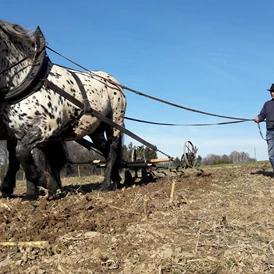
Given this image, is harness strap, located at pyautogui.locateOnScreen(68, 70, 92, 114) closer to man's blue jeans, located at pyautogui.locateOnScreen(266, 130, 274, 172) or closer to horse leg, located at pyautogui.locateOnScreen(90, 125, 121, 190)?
horse leg, located at pyautogui.locateOnScreen(90, 125, 121, 190)

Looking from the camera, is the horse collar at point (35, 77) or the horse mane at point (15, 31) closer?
the horse collar at point (35, 77)

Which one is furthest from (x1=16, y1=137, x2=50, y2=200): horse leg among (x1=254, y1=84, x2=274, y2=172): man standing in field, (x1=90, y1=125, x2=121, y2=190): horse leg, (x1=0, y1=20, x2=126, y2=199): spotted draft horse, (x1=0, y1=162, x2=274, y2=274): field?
(x1=254, y1=84, x2=274, y2=172): man standing in field

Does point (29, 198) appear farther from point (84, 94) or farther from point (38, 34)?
point (38, 34)

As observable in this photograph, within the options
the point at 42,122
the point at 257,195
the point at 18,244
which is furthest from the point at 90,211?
the point at 257,195

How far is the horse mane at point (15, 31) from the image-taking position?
537cm

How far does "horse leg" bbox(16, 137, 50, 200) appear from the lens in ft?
17.1

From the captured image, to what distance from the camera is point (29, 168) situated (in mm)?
5242

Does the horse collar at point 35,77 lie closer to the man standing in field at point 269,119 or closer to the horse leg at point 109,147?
the horse leg at point 109,147

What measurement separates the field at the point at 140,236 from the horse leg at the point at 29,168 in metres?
0.47

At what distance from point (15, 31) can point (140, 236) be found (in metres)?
3.56

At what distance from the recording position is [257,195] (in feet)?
18.1

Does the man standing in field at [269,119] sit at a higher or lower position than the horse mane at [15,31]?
lower

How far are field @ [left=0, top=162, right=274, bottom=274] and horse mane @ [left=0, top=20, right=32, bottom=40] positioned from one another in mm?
2414

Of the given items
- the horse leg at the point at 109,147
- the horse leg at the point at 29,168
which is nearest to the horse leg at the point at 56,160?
the horse leg at the point at 109,147
